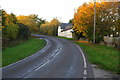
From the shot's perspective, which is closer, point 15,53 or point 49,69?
point 49,69

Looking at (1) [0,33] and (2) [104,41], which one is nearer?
(1) [0,33]

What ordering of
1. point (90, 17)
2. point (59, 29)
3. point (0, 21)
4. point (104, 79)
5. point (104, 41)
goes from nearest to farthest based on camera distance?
point (104, 79) → point (0, 21) → point (104, 41) → point (90, 17) → point (59, 29)

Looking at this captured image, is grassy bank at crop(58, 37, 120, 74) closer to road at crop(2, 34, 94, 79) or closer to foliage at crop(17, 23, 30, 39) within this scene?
road at crop(2, 34, 94, 79)

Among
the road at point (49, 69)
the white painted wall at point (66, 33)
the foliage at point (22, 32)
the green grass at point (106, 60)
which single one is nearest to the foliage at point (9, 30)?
the foliage at point (22, 32)

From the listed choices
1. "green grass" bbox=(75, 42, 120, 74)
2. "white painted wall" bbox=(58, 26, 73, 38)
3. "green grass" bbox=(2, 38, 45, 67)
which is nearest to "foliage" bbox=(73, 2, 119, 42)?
"green grass" bbox=(2, 38, 45, 67)

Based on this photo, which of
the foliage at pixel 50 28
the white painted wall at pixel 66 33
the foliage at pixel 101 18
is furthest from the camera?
the foliage at pixel 50 28

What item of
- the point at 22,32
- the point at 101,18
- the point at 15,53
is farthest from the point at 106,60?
the point at 22,32

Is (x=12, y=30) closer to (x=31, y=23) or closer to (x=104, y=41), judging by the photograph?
(x=104, y=41)

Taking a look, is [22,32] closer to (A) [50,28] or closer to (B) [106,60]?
(B) [106,60]

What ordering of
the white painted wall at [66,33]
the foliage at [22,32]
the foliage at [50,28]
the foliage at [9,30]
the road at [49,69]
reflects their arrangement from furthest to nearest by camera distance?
the foliage at [50,28]
the white painted wall at [66,33]
the foliage at [22,32]
the foliage at [9,30]
the road at [49,69]

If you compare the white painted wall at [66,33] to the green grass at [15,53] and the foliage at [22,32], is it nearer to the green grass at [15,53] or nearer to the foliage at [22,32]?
the foliage at [22,32]

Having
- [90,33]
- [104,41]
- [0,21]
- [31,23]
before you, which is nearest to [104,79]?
[0,21]

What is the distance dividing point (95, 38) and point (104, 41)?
2452 millimetres

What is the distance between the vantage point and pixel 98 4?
43312 millimetres
